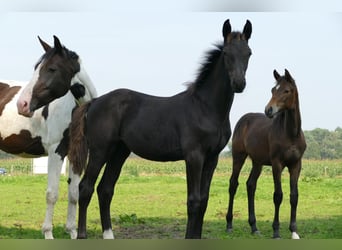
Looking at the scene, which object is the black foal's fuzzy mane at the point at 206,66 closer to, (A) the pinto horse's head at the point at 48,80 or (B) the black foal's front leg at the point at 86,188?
(B) the black foal's front leg at the point at 86,188

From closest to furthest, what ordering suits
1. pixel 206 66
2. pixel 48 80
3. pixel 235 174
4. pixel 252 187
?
pixel 206 66 < pixel 48 80 < pixel 252 187 < pixel 235 174

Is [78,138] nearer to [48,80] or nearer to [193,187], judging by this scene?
[48,80]

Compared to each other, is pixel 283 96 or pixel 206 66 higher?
pixel 206 66

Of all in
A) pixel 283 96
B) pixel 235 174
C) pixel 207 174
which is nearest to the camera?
pixel 207 174

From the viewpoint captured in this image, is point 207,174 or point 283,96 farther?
point 283,96

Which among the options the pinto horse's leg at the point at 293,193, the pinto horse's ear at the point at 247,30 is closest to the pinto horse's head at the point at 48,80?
the pinto horse's ear at the point at 247,30

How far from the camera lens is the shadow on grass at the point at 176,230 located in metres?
8.02

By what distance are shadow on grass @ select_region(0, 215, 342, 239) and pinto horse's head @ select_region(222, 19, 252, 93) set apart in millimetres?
3264

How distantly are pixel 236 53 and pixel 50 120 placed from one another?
3.21 metres

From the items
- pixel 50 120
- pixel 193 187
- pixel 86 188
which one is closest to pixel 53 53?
pixel 50 120

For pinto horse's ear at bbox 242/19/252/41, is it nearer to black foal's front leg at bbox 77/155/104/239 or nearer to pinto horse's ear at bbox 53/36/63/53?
black foal's front leg at bbox 77/155/104/239

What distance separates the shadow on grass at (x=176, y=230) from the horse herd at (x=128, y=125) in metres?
0.68

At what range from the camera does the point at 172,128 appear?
6.02 meters

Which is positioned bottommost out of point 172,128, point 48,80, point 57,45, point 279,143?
point 279,143
